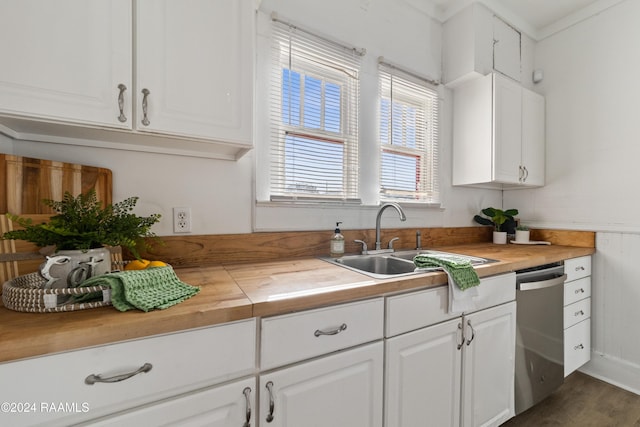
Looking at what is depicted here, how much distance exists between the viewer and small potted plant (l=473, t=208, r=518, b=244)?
2426 millimetres

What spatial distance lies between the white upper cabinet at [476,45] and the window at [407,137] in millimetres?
254

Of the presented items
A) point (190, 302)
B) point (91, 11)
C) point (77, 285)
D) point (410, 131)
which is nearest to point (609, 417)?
point (410, 131)

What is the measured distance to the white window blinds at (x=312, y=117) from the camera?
163cm

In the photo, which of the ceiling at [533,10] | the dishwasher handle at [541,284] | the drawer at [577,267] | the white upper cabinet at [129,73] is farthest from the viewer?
the ceiling at [533,10]

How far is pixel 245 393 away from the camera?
84cm

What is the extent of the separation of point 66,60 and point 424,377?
175 cm

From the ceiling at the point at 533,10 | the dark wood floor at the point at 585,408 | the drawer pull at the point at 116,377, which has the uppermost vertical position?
the ceiling at the point at 533,10

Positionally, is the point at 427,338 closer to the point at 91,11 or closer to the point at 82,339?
the point at 82,339

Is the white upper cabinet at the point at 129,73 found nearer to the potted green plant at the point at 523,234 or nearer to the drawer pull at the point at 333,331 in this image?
the drawer pull at the point at 333,331

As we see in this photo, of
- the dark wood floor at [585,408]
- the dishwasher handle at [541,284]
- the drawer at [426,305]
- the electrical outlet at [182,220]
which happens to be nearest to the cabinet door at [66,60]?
the electrical outlet at [182,220]

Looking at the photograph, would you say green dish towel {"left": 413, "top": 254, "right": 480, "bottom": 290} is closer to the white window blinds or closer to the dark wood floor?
the white window blinds

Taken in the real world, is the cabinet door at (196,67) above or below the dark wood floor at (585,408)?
above

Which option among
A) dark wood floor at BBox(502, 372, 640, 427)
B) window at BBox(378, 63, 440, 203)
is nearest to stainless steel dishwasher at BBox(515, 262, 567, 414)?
dark wood floor at BBox(502, 372, 640, 427)

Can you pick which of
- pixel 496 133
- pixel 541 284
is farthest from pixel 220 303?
pixel 496 133
